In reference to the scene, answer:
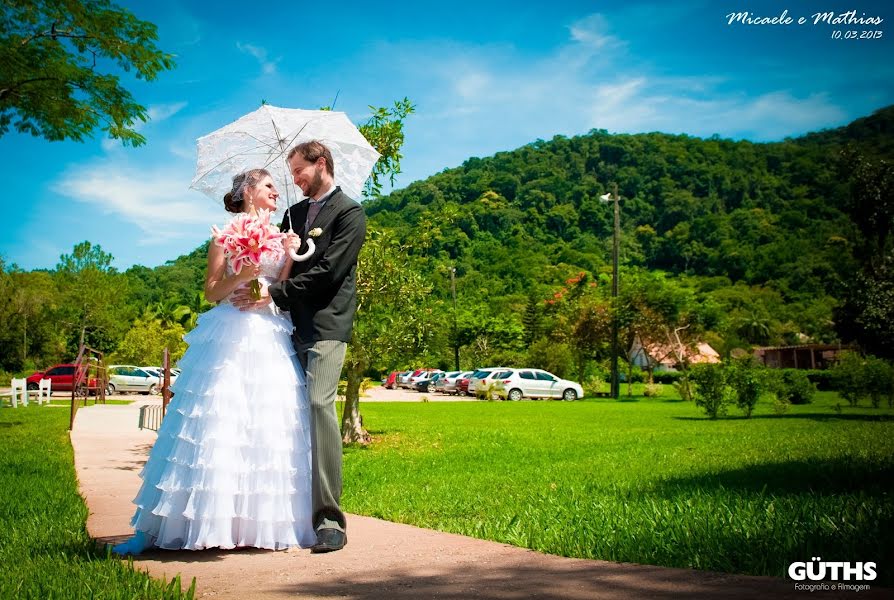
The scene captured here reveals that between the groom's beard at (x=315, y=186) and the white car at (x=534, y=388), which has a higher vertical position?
the groom's beard at (x=315, y=186)

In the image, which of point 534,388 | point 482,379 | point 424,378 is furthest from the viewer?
point 424,378

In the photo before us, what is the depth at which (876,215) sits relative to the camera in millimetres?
18172

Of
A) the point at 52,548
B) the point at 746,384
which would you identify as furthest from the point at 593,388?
the point at 52,548

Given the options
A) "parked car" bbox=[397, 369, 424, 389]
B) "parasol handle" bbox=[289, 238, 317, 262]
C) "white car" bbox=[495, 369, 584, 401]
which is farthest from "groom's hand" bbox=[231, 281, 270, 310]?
"parked car" bbox=[397, 369, 424, 389]

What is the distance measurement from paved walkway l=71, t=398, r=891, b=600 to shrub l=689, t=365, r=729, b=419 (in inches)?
627

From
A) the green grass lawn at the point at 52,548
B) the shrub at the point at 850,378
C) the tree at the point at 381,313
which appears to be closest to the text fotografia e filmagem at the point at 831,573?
the green grass lawn at the point at 52,548

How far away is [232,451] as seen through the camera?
3664 millimetres

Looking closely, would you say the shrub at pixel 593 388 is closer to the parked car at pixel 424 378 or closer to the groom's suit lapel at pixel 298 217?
the parked car at pixel 424 378

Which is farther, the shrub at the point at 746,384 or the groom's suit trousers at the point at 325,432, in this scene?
the shrub at the point at 746,384

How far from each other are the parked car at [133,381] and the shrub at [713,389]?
27.6m

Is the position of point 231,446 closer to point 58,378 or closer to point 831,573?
point 831,573

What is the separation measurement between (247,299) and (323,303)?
451 mm

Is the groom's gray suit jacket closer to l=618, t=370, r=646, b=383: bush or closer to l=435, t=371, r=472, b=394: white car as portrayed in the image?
l=435, t=371, r=472, b=394: white car

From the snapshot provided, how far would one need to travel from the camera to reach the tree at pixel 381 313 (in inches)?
450
